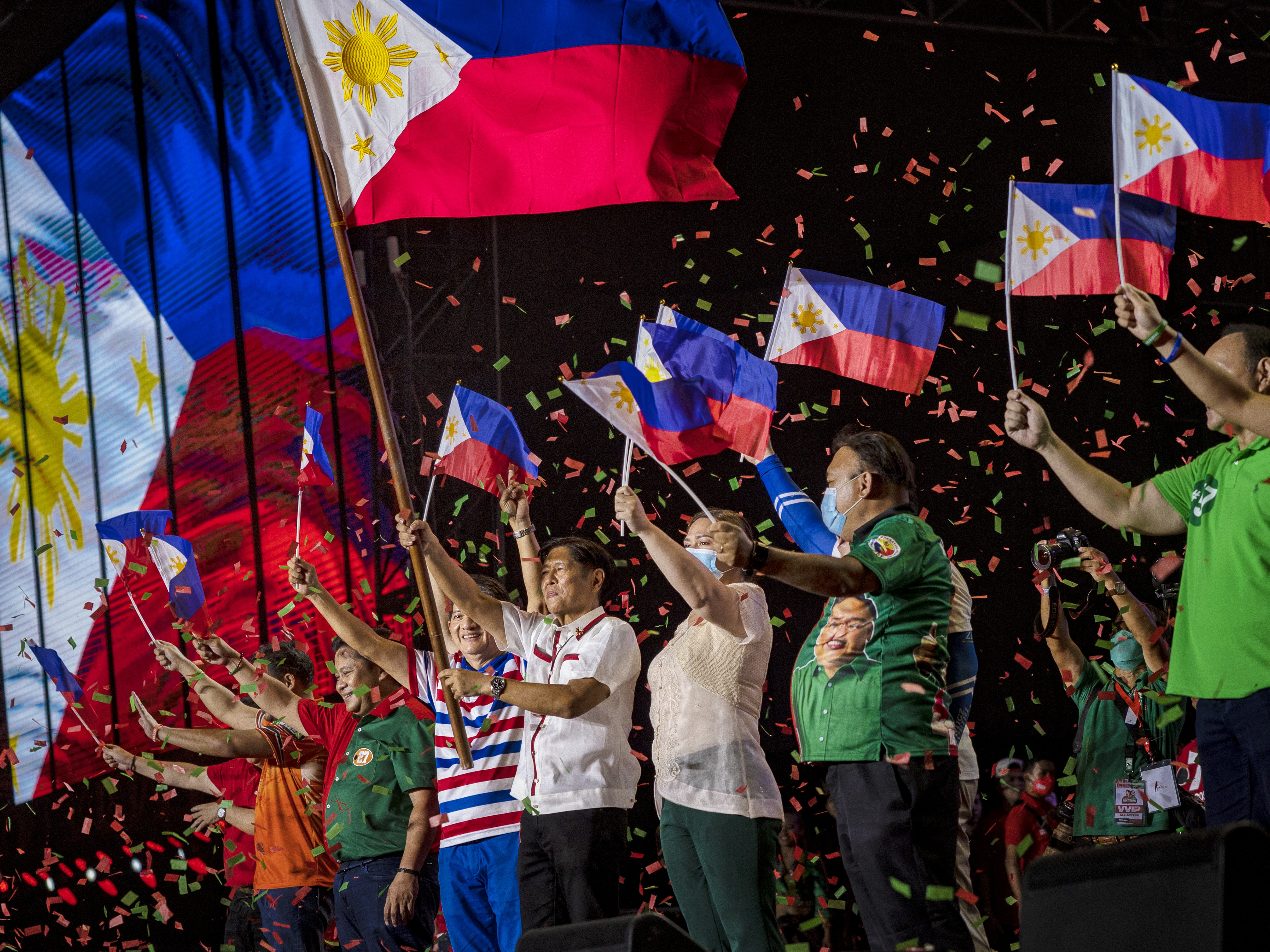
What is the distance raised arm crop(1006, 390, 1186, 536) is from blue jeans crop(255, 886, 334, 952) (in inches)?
125

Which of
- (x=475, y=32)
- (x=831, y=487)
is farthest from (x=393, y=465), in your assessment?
(x=475, y=32)

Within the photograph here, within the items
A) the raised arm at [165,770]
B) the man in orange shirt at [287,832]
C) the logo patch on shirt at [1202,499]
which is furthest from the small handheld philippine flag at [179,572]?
the logo patch on shirt at [1202,499]

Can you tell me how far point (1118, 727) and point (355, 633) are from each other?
298 cm

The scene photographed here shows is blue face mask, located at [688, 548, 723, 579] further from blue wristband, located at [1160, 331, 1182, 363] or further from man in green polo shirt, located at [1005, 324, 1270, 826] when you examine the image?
blue wristband, located at [1160, 331, 1182, 363]

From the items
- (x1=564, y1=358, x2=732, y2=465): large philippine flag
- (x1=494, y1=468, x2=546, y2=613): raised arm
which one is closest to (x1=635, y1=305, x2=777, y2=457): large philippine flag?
(x1=564, y1=358, x2=732, y2=465): large philippine flag

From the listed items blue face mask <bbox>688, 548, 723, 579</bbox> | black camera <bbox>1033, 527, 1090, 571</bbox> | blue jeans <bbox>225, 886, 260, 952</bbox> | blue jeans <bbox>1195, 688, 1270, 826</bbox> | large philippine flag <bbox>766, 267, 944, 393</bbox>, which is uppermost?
large philippine flag <bbox>766, 267, 944, 393</bbox>

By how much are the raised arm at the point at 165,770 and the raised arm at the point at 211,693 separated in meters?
0.26

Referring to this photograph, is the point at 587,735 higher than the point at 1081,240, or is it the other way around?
the point at 1081,240

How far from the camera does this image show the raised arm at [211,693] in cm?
536

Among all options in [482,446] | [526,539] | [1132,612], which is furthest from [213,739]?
[1132,612]

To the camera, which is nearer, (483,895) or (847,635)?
(847,635)

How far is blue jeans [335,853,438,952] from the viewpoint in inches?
168

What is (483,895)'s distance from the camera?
3955 mm

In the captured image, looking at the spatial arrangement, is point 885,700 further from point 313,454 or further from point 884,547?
point 313,454
